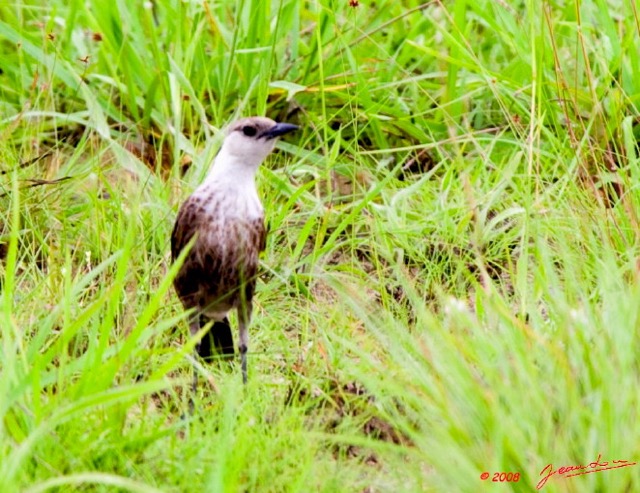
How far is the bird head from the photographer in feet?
15.8

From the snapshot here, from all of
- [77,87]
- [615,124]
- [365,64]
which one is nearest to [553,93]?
[615,124]

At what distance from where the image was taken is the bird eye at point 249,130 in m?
4.85

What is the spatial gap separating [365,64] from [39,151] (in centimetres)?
157

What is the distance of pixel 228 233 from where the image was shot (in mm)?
4707

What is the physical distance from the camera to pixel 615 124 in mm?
5695

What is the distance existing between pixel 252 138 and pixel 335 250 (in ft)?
3.17

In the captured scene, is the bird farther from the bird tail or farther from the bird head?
the bird tail

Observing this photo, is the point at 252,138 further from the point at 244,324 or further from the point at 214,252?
the point at 244,324

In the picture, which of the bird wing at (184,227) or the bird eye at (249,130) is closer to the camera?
the bird wing at (184,227)

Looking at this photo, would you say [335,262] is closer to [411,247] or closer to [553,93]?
[411,247]
